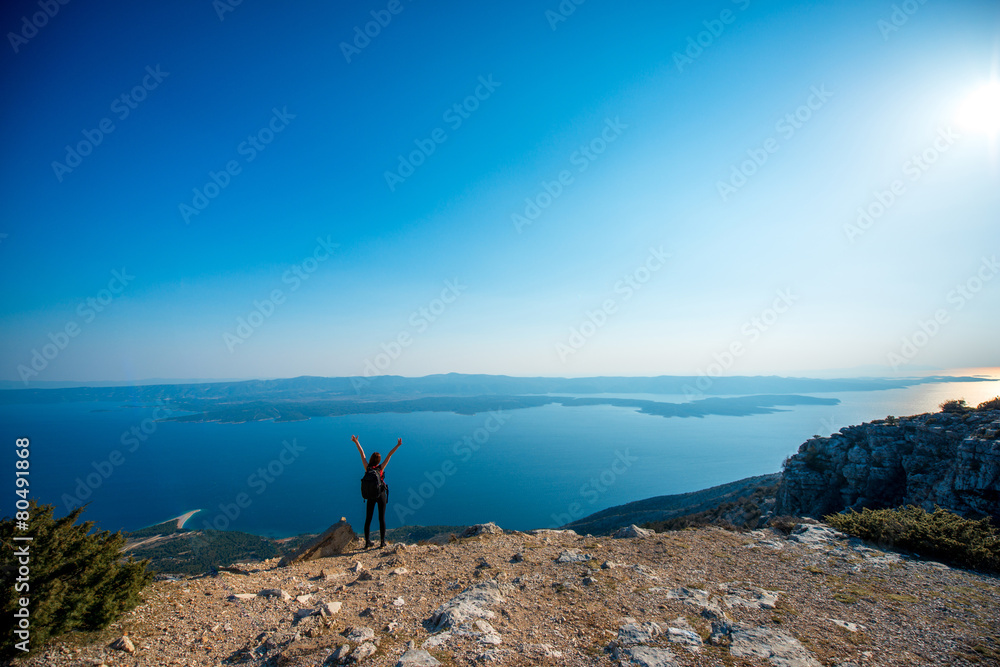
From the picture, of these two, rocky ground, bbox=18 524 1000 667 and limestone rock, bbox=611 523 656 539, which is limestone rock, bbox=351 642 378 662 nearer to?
rocky ground, bbox=18 524 1000 667

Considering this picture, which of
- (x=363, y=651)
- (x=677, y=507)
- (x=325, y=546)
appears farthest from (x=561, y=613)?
(x=677, y=507)

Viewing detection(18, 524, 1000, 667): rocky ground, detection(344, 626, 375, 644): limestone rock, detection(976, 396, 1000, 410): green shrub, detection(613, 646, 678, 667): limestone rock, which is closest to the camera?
detection(613, 646, 678, 667): limestone rock

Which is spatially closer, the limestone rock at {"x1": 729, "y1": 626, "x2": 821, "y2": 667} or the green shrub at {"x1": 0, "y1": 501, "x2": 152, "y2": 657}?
the green shrub at {"x1": 0, "y1": 501, "x2": 152, "y2": 657}

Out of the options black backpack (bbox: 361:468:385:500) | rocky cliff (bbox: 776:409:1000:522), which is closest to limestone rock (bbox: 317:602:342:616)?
black backpack (bbox: 361:468:385:500)

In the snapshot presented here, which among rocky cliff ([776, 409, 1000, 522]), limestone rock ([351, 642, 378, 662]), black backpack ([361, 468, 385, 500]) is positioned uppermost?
black backpack ([361, 468, 385, 500])

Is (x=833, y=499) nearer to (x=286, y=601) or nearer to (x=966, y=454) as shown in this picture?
(x=966, y=454)

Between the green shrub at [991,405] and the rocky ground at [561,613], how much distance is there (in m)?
19.3

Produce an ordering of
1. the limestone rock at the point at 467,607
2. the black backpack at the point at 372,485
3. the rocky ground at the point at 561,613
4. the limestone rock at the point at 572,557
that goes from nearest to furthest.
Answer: the rocky ground at the point at 561,613
the limestone rock at the point at 467,607
the limestone rock at the point at 572,557
the black backpack at the point at 372,485

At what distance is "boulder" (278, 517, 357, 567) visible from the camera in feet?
29.4

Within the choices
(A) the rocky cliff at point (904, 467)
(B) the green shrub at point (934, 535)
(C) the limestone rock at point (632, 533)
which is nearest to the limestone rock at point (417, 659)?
(C) the limestone rock at point (632, 533)

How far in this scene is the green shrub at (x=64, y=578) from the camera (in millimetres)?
4277

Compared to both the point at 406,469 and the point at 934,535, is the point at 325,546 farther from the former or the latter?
the point at 406,469

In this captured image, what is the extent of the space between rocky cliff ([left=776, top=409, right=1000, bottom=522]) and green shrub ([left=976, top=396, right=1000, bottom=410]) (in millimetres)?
681

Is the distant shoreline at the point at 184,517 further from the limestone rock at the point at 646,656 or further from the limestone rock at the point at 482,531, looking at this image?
the limestone rock at the point at 646,656
